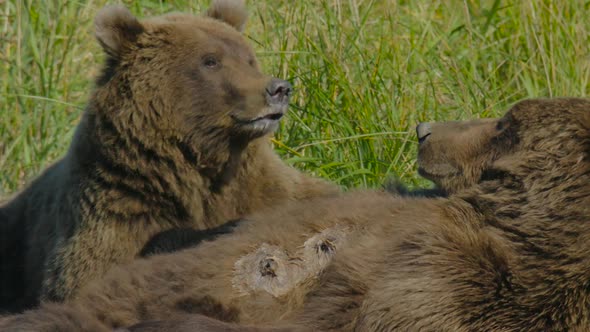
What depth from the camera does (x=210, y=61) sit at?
6.02 m

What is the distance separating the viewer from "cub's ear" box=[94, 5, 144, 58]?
5.89 metres

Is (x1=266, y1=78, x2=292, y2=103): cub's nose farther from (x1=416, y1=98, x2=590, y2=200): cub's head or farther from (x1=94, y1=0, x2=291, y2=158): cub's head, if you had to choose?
(x1=416, y1=98, x2=590, y2=200): cub's head

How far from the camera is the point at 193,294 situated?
456cm

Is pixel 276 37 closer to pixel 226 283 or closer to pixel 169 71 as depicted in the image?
pixel 169 71

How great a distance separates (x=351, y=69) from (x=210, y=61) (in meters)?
1.61

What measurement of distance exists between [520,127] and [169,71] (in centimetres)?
224

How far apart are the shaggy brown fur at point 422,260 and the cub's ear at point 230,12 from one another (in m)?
1.90

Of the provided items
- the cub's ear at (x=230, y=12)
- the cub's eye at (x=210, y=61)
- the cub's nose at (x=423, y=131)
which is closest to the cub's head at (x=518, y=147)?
the cub's nose at (x=423, y=131)

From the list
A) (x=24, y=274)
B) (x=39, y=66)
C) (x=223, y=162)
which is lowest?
(x=24, y=274)

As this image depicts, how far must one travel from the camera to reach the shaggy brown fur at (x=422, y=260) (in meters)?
4.06

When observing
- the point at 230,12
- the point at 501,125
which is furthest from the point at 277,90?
the point at 501,125

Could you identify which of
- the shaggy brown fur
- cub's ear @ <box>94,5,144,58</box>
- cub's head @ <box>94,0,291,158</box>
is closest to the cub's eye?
cub's head @ <box>94,0,291,158</box>

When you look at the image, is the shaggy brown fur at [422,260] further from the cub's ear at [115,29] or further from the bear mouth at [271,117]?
the cub's ear at [115,29]

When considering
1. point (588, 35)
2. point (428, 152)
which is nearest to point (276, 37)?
point (588, 35)
